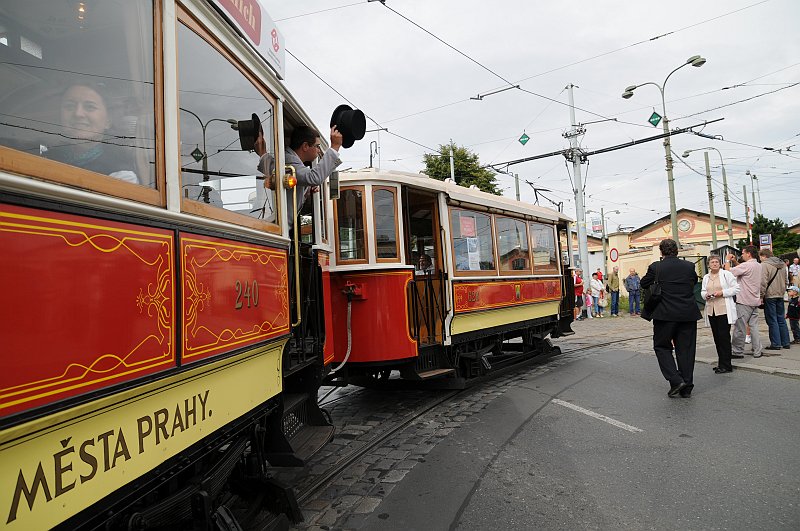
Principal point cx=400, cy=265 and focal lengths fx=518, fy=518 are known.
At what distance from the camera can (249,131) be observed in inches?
118

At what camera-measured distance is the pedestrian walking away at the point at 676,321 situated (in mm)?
6109

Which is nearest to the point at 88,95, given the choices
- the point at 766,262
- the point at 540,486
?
the point at 540,486

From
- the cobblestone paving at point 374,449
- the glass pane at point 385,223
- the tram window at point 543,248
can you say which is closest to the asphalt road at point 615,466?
the cobblestone paving at point 374,449

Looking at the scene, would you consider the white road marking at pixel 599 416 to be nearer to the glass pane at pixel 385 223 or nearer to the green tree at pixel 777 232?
the glass pane at pixel 385 223

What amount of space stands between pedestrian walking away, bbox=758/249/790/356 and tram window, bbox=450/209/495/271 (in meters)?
4.93

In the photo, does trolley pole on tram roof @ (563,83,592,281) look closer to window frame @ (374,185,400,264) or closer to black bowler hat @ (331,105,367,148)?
window frame @ (374,185,400,264)

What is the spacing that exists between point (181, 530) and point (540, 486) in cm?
246

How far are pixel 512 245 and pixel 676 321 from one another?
2.87 meters

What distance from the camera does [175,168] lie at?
2143 millimetres

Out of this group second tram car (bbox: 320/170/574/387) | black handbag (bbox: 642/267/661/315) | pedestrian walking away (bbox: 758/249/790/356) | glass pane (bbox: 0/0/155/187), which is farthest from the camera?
pedestrian walking away (bbox: 758/249/790/356)

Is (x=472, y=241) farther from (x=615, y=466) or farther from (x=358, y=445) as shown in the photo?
(x=615, y=466)

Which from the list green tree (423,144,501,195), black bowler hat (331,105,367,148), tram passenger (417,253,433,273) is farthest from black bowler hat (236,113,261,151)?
green tree (423,144,501,195)

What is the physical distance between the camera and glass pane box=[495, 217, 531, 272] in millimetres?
8039

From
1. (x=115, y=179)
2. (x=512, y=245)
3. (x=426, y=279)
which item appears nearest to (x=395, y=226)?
(x=426, y=279)
